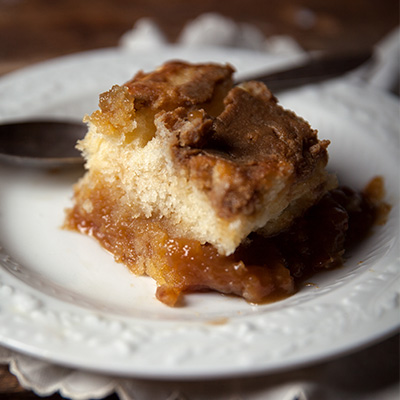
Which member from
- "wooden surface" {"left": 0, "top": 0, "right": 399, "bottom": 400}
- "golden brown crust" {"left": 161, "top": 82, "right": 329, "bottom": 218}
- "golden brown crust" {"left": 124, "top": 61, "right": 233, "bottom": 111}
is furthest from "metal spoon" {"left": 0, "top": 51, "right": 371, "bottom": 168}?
"wooden surface" {"left": 0, "top": 0, "right": 399, "bottom": 400}

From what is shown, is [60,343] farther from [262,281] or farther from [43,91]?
[43,91]

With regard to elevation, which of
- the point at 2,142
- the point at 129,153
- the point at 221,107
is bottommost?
the point at 2,142

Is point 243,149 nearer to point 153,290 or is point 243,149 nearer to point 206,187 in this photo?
point 206,187

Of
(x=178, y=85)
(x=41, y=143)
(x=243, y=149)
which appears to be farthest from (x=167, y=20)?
(x=243, y=149)

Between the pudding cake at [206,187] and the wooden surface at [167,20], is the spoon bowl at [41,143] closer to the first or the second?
the pudding cake at [206,187]

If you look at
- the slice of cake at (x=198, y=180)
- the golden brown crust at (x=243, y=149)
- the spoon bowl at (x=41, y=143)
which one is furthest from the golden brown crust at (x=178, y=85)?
the spoon bowl at (x=41, y=143)

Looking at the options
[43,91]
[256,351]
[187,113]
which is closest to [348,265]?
[256,351]

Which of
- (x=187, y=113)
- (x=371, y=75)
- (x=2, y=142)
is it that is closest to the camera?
(x=187, y=113)
